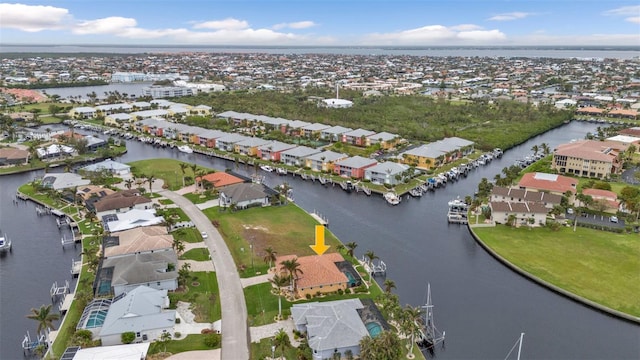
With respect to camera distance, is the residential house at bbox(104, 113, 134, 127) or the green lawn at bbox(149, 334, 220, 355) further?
the residential house at bbox(104, 113, 134, 127)

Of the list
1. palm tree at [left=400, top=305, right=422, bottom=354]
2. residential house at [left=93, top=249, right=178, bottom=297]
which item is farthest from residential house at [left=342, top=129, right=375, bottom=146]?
palm tree at [left=400, top=305, right=422, bottom=354]

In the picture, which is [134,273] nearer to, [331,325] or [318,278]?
[318,278]

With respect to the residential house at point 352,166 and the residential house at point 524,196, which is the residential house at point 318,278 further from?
the residential house at point 352,166

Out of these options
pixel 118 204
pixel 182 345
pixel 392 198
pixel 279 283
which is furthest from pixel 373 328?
pixel 118 204

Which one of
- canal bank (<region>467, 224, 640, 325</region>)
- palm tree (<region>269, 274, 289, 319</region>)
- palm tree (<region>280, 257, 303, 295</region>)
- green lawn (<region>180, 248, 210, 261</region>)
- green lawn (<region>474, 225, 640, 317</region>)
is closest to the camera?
palm tree (<region>269, 274, 289, 319</region>)

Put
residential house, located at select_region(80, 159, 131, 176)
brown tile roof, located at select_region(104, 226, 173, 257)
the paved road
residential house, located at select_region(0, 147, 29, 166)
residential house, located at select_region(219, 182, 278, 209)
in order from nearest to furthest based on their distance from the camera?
the paved road < brown tile roof, located at select_region(104, 226, 173, 257) < residential house, located at select_region(219, 182, 278, 209) < residential house, located at select_region(80, 159, 131, 176) < residential house, located at select_region(0, 147, 29, 166)

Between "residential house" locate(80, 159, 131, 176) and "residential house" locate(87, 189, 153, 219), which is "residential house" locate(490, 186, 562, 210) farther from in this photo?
"residential house" locate(80, 159, 131, 176)
